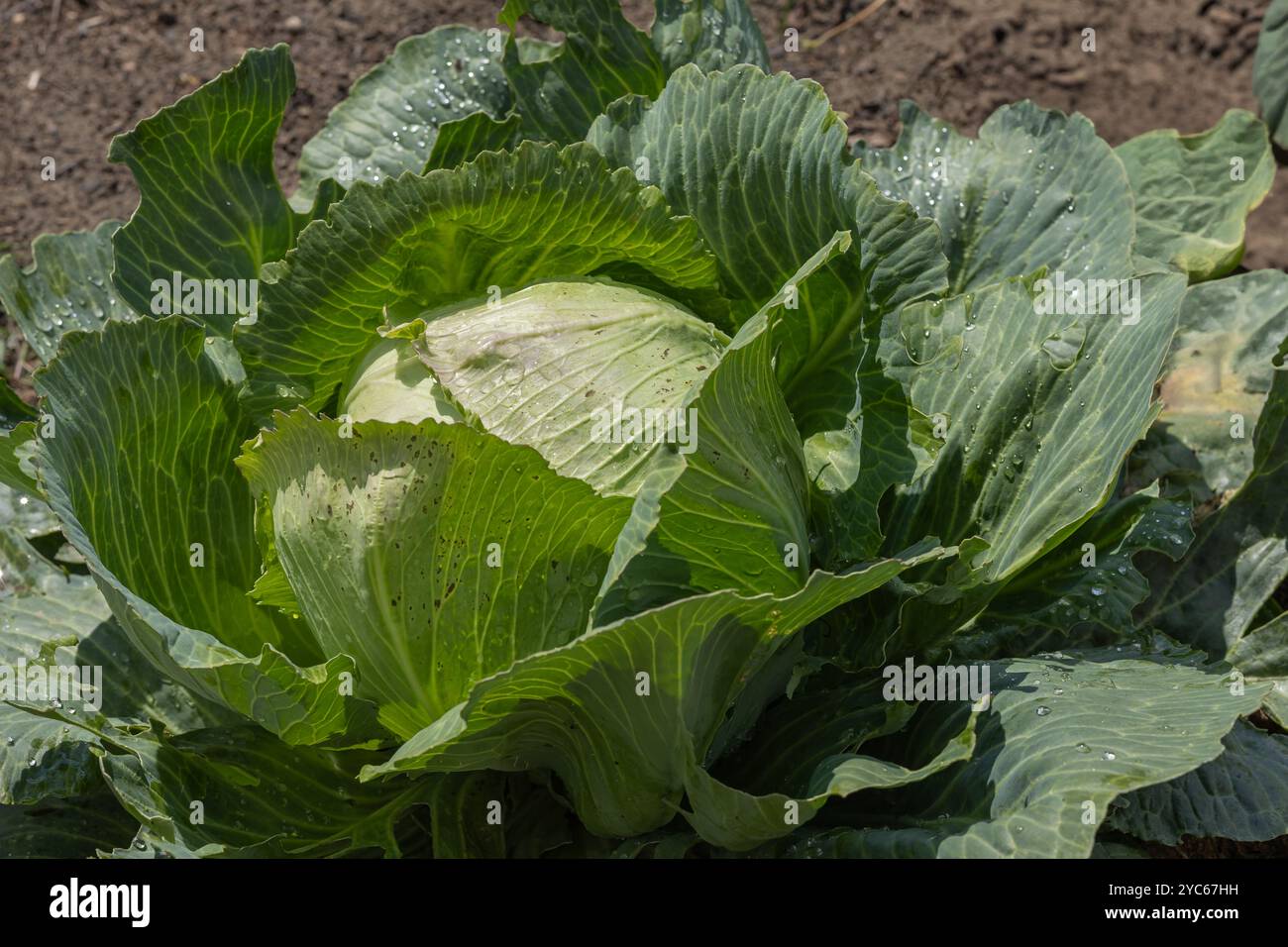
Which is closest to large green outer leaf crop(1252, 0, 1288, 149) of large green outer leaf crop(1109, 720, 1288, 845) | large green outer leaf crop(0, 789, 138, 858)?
large green outer leaf crop(1109, 720, 1288, 845)

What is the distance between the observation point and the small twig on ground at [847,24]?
5297 millimetres

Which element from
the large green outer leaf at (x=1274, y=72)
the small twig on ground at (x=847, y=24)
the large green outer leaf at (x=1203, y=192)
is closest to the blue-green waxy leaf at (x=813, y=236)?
the large green outer leaf at (x=1203, y=192)

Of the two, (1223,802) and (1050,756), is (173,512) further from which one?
(1223,802)

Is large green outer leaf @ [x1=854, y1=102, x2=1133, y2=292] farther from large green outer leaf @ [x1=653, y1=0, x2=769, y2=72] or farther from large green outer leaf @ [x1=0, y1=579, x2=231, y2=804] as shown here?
large green outer leaf @ [x1=0, y1=579, x2=231, y2=804]

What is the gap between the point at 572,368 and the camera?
8.44ft

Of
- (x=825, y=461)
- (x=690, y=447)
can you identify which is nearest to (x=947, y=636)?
(x=825, y=461)

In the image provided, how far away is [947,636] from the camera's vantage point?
9.70ft

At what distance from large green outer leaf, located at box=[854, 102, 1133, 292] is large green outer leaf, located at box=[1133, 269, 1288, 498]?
26.3 inches

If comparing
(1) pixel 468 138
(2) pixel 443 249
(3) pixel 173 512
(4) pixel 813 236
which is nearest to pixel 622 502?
(2) pixel 443 249

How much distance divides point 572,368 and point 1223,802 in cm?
167

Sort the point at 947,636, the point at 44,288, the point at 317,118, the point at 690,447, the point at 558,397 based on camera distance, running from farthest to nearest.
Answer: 1. the point at 317,118
2. the point at 44,288
3. the point at 947,636
4. the point at 558,397
5. the point at 690,447

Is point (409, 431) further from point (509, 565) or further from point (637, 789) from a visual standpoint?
point (637, 789)

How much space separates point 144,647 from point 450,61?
1819mm
